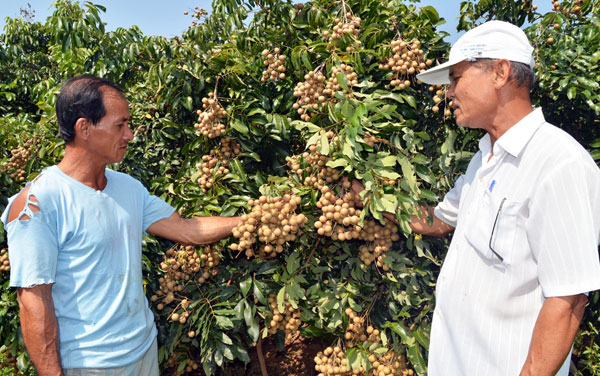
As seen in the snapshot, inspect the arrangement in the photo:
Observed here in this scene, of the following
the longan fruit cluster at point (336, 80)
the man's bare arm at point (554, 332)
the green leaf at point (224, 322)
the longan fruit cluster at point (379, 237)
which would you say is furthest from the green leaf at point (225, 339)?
the man's bare arm at point (554, 332)

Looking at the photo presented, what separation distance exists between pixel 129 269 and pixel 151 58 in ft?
7.24

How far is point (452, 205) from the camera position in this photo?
205 centimetres

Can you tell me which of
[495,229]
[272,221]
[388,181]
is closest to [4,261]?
[272,221]

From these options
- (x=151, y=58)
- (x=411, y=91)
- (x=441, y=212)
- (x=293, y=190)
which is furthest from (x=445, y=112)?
(x=151, y=58)

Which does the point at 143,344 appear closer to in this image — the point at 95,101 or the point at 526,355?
the point at 95,101

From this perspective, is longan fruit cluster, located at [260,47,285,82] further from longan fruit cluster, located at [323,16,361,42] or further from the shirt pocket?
the shirt pocket

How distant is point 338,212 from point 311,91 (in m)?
0.73

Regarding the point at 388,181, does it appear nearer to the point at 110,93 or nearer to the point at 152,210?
the point at 152,210

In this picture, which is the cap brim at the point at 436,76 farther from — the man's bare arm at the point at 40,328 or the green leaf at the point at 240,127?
the man's bare arm at the point at 40,328

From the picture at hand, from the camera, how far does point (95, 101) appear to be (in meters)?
1.81

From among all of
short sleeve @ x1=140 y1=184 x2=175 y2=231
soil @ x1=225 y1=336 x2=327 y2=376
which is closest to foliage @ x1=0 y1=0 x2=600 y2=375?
short sleeve @ x1=140 y1=184 x2=175 y2=231

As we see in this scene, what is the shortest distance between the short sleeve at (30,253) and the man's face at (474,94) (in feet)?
5.56

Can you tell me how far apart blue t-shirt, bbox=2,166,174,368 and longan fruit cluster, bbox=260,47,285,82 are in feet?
4.18

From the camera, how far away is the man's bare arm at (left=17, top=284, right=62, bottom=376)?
1.59 m
